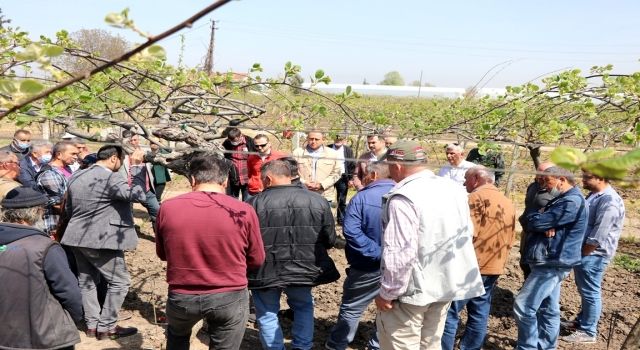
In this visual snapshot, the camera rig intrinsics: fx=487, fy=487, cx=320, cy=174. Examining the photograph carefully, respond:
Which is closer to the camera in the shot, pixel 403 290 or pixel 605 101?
pixel 403 290

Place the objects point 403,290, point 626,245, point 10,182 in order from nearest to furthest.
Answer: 1. point 403,290
2. point 10,182
3. point 626,245

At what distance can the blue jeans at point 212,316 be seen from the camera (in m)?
2.70

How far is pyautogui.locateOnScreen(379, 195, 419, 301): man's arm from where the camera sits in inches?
104

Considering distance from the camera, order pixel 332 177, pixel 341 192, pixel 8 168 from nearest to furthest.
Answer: pixel 8 168, pixel 332 177, pixel 341 192

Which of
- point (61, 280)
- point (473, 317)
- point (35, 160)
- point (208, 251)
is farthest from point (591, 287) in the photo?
point (35, 160)

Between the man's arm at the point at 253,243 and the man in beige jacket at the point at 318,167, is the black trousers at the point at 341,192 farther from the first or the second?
the man's arm at the point at 253,243

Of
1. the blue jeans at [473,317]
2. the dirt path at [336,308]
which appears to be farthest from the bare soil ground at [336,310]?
the blue jeans at [473,317]

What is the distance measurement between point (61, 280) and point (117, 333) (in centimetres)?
169

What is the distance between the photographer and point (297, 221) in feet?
11.1

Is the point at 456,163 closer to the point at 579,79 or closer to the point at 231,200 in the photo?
the point at 579,79

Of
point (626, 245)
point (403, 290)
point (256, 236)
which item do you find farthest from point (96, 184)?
point (626, 245)

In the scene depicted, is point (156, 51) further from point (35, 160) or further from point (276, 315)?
point (35, 160)

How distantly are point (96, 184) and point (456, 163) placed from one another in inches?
128

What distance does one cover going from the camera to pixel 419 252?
2.71m
